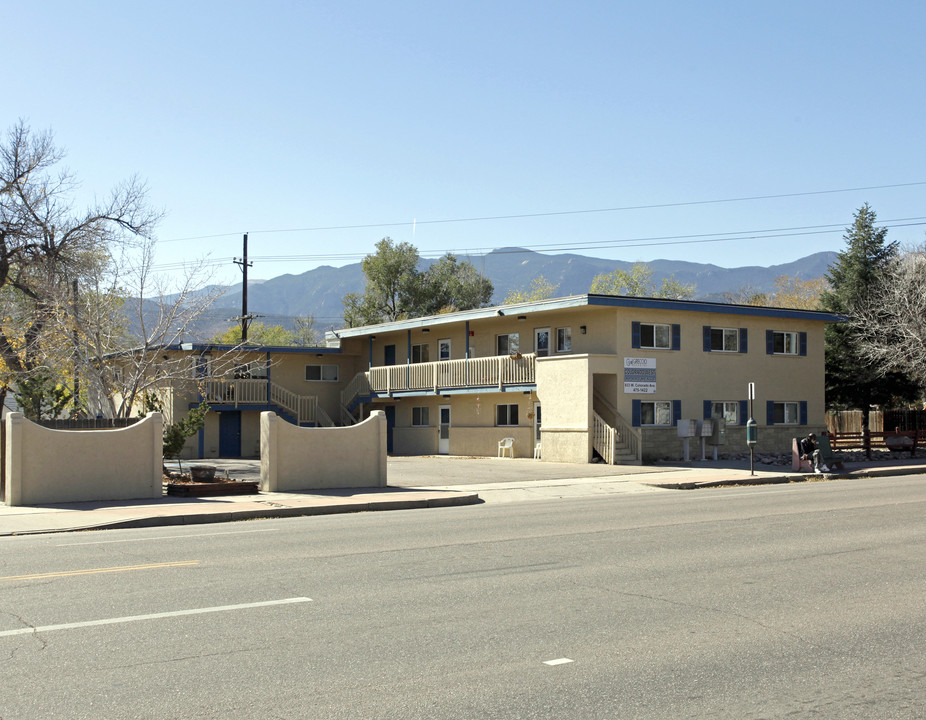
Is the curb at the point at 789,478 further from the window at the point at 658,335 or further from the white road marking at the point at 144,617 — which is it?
the white road marking at the point at 144,617

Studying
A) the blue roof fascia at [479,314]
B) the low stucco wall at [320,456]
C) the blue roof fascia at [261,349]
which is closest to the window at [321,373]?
the blue roof fascia at [261,349]

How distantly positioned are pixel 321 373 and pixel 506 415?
1239 cm

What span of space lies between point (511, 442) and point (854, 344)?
19.7 metres

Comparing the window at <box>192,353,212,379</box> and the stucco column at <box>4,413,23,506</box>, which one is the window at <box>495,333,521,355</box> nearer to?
the window at <box>192,353,212,379</box>

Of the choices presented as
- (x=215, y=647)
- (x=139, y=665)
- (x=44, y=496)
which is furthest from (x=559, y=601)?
(x=44, y=496)

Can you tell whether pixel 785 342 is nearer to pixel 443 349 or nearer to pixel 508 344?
pixel 508 344

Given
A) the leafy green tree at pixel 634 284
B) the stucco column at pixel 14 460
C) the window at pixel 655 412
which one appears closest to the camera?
the stucco column at pixel 14 460

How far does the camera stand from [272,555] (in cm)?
1156

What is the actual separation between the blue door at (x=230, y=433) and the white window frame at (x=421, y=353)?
8646mm

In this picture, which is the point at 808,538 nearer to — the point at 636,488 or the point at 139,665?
the point at 139,665

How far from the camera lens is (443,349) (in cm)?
4366

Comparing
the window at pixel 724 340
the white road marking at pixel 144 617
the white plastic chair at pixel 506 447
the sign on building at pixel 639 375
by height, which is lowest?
the white road marking at pixel 144 617

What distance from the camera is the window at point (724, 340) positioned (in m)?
36.8

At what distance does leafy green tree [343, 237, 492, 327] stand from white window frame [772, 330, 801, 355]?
34.4 m
